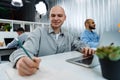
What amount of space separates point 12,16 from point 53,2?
6.41 ft

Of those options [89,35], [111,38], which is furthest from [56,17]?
[89,35]

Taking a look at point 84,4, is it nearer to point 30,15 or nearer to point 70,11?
point 70,11

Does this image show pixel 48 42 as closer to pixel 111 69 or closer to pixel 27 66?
pixel 27 66

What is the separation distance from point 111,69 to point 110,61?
0.04 metres

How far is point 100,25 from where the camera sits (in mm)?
2949

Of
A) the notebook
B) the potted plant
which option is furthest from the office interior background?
the potted plant

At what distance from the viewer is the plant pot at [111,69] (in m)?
0.53

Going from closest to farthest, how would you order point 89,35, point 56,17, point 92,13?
point 56,17, point 89,35, point 92,13

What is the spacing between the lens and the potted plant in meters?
0.51

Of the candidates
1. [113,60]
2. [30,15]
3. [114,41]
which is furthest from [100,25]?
[30,15]

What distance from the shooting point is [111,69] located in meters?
0.54

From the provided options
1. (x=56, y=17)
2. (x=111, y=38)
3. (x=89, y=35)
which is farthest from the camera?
(x=89, y=35)

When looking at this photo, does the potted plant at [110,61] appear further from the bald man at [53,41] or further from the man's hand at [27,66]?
the bald man at [53,41]

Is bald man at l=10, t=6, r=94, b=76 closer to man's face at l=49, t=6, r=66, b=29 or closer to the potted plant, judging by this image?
man's face at l=49, t=6, r=66, b=29
